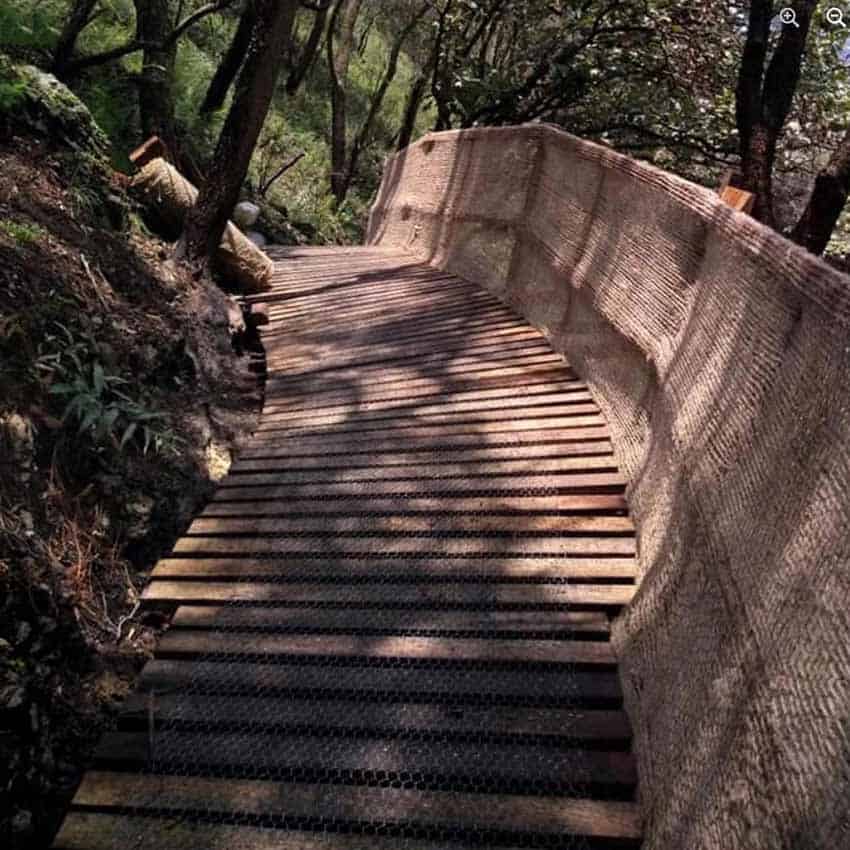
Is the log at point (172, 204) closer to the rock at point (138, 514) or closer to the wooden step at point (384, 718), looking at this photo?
the rock at point (138, 514)

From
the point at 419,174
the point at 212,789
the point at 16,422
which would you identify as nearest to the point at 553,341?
the point at 16,422

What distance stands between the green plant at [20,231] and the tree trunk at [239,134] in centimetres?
229

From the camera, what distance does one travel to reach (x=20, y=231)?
422 cm

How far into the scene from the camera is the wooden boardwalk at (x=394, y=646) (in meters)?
2.33

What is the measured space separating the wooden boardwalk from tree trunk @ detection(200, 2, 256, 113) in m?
9.20

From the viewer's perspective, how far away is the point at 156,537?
12.4 ft

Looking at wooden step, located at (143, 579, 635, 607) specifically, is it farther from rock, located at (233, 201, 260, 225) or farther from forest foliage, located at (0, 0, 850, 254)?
rock, located at (233, 201, 260, 225)

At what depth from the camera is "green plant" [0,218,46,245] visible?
13.7 feet

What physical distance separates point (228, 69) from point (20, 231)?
9253 mm

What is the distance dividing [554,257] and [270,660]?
3.73 metres

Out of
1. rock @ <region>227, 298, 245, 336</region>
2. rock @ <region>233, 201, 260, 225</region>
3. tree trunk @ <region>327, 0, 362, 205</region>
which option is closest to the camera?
rock @ <region>227, 298, 245, 336</region>

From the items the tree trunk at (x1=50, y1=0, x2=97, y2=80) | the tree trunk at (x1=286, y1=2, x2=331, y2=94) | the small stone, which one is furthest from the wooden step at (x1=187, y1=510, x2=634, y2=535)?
the tree trunk at (x1=286, y1=2, x2=331, y2=94)

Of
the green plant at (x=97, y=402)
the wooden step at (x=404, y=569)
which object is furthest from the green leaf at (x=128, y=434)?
the wooden step at (x=404, y=569)

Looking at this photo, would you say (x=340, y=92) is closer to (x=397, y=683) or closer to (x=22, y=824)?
(x=397, y=683)
